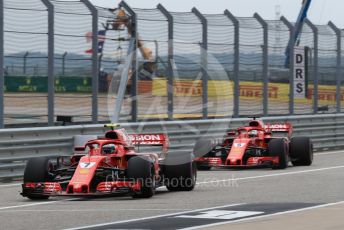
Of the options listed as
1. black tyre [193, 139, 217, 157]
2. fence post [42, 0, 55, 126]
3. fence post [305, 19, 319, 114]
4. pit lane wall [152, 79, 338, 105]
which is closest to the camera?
fence post [42, 0, 55, 126]

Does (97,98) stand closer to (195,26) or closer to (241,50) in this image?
(195,26)

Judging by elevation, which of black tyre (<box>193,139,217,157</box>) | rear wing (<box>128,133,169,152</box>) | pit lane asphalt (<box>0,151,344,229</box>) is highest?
rear wing (<box>128,133,169,152</box>)

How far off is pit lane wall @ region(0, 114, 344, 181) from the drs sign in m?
1.05

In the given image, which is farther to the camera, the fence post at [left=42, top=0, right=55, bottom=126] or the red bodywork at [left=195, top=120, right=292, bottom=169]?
the red bodywork at [left=195, top=120, right=292, bottom=169]

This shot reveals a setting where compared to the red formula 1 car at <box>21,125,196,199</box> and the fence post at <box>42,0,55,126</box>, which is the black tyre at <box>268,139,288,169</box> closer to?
the fence post at <box>42,0,55,126</box>

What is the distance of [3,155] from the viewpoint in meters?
18.8

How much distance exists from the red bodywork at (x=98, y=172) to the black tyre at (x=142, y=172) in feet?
0.28

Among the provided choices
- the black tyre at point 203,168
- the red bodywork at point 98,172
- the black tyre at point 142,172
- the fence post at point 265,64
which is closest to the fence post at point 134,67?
the black tyre at point 203,168

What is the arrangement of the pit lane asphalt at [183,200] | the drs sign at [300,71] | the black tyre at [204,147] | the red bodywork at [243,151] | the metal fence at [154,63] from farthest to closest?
the drs sign at [300,71] < the black tyre at [204,147] < the red bodywork at [243,151] < the metal fence at [154,63] < the pit lane asphalt at [183,200]

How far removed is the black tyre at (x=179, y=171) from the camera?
53.9 ft

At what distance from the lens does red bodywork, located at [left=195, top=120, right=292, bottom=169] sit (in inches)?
830

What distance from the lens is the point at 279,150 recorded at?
21.0 meters

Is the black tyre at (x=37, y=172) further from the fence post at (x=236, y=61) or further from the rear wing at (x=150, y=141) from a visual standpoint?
the fence post at (x=236, y=61)

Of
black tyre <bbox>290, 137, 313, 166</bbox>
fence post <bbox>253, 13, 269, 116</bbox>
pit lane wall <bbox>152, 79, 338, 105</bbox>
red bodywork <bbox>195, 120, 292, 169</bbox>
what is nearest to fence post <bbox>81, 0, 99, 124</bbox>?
red bodywork <bbox>195, 120, 292, 169</bbox>
